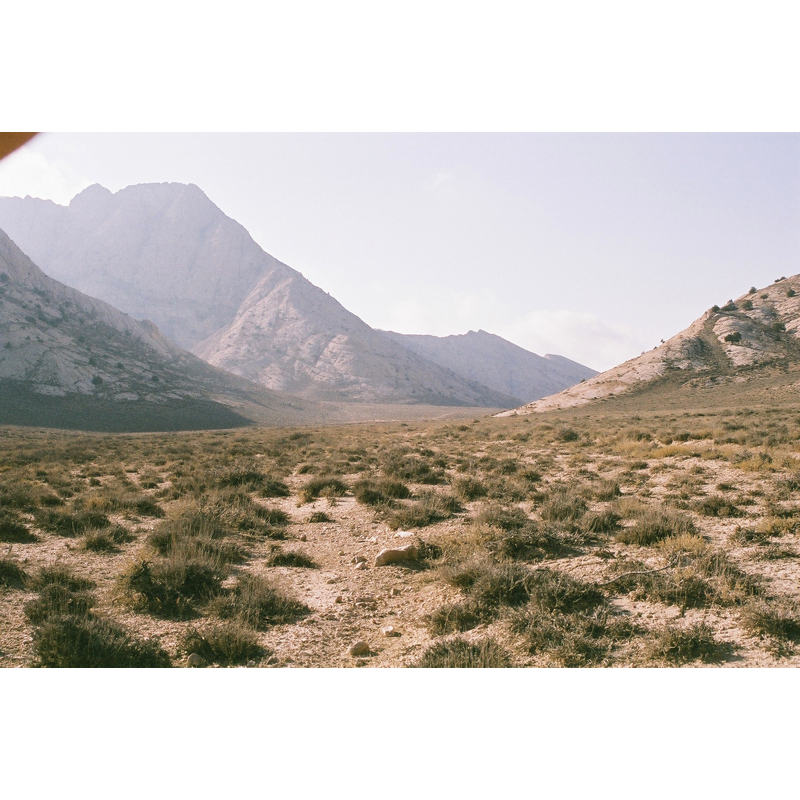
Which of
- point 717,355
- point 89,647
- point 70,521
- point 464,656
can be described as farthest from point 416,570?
point 717,355

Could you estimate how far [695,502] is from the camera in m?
9.48

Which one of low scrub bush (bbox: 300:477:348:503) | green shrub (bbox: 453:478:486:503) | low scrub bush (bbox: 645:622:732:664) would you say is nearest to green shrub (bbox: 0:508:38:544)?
low scrub bush (bbox: 300:477:348:503)

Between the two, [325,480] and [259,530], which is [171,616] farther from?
[325,480]

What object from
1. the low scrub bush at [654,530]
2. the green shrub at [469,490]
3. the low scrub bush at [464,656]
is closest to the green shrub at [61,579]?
the low scrub bush at [464,656]

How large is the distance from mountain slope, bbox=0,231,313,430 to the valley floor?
63.7 m

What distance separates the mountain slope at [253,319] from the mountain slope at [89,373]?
43139 mm

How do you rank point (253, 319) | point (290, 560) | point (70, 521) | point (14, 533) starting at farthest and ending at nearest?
point (253, 319) → point (70, 521) → point (14, 533) → point (290, 560)

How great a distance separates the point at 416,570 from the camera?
7289 mm

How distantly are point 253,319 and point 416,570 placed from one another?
17632 cm

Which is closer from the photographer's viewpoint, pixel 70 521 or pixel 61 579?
pixel 61 579

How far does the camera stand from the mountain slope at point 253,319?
152 meters

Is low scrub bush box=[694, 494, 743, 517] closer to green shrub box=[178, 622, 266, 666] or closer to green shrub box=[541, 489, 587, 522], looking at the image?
green shrub box=[541, 489, 587, 522]

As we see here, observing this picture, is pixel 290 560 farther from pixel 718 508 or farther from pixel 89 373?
pixel 89 373

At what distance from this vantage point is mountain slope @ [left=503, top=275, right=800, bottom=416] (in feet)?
182
